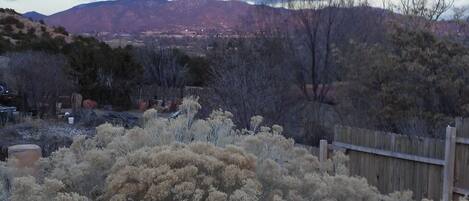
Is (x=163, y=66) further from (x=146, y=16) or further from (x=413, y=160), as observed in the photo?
(x=146, y=16)

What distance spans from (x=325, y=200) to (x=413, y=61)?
9.66 metres

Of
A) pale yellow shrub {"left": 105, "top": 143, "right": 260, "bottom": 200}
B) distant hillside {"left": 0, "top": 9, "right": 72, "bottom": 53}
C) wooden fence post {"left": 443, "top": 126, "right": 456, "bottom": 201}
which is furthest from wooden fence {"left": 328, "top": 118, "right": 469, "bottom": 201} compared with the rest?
distant hillside {"left": 0, "top": 9, "right": 72, "bottom": 53}

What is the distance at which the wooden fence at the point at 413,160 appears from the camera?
9.43m

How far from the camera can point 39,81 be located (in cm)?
2569

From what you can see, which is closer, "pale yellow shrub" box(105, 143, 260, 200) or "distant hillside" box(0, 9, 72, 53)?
"pale yellow shrub" box(105, 143, 260, 200)

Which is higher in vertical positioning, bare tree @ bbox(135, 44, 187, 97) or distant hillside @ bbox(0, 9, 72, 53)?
distant hillside @ bbox(0, 9, 72, 53)

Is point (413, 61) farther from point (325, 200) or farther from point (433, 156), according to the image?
point (325, 200)

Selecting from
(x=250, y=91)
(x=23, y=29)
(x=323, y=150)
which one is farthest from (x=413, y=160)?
(x=23, y=29)

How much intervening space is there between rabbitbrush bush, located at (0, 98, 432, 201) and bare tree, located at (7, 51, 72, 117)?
18641mm

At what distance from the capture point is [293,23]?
1027 inches

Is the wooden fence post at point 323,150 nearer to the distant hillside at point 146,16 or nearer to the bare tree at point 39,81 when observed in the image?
the bare tree at point 39,81

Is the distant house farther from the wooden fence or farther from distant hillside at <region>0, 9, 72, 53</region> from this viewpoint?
the wooden fence

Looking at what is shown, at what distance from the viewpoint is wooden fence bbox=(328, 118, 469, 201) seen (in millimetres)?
9430

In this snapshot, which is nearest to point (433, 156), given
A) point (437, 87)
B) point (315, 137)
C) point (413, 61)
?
point (437, 87)
